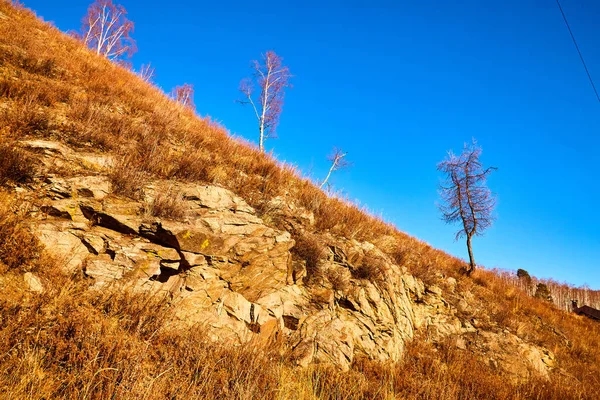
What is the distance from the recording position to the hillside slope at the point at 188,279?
2.96m

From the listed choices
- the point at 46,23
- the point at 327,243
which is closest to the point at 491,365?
the point at 327,243

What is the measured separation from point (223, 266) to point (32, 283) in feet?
7.75

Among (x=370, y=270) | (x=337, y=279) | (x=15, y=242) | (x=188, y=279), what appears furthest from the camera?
(x=370, y=270)

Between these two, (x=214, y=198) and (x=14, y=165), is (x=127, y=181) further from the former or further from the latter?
(x=214, y=198)

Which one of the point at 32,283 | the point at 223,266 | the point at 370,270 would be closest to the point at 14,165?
the point at 32,283

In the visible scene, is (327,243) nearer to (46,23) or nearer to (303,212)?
(303,212)

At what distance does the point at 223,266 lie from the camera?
4852 millimetres

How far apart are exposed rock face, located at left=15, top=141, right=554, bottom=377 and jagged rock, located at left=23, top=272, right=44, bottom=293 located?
0.01 metres

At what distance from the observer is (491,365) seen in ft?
23.4

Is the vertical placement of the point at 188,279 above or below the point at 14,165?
below

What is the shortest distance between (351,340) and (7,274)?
501cm

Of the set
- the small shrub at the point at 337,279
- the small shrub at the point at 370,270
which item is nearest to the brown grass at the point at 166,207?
the small shrub at the point at 337,279

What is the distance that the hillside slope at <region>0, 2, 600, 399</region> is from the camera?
2.96m

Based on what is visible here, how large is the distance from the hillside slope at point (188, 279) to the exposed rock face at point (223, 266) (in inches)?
1.0
